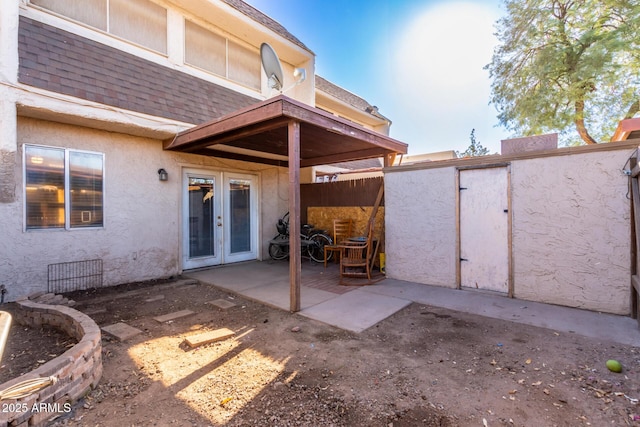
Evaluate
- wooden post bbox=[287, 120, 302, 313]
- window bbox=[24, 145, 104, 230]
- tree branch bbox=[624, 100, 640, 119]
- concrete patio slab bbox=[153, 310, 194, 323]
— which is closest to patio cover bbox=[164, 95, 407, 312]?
wooden post bbox=[287, 120, 302, 313]

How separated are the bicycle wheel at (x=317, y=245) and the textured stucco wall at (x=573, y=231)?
442cm

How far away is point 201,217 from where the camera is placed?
6.89m

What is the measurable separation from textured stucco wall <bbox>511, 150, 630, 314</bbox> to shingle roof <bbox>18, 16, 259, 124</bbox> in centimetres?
615

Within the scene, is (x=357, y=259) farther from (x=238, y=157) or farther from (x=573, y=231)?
(x=238, y=157)

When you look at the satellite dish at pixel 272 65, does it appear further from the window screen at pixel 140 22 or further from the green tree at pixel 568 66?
the green tree at pixel 568 66

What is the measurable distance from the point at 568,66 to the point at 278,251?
41.1 feet

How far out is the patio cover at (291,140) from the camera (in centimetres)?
405

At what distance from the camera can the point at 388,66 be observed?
10016 mm

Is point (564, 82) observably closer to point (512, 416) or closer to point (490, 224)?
point (490, 224)

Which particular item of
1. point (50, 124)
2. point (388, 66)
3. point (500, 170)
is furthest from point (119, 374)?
point (388, 66)

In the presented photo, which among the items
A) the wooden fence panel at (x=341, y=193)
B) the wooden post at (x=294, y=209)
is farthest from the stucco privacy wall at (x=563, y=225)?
the wooden post at (x=294, y=209)

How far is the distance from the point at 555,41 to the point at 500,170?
10.5 m

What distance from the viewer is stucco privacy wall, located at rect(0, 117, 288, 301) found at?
4.39 m

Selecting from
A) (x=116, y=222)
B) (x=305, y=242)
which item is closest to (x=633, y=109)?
(x=305, y=242)
